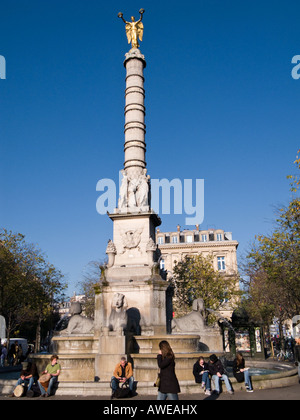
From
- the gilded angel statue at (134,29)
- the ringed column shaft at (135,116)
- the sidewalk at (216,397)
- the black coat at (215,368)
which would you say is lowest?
the sidewalk at (216,397)

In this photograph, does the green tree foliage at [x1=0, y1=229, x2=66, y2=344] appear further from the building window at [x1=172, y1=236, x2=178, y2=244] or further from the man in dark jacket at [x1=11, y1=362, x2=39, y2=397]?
the building window at [x1=172, y1=236, x2=178, y2=244]

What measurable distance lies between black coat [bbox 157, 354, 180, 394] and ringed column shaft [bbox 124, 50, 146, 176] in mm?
12889

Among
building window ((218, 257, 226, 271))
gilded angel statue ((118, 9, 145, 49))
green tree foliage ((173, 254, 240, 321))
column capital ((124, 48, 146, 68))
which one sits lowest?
green tree foliage ((173, 254, 240, 321))

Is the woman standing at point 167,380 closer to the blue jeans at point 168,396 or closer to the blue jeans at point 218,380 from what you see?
the blue jeans at point 168,396

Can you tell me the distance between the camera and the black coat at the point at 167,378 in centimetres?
721

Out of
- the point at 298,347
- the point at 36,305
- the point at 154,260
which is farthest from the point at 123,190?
the point at 36,305

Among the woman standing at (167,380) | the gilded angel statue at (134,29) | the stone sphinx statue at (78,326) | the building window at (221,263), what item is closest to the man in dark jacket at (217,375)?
the woman standing at (167,380)

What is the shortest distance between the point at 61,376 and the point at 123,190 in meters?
9.16

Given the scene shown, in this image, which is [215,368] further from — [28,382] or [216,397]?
[28,382]

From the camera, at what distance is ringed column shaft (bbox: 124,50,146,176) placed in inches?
778

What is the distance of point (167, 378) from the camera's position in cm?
727

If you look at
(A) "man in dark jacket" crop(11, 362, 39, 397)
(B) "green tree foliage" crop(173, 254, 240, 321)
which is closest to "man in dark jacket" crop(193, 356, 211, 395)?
(A) "man in dark jacket" crop(11, 362, 39, 397)

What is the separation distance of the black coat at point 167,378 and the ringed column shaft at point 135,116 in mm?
12889
